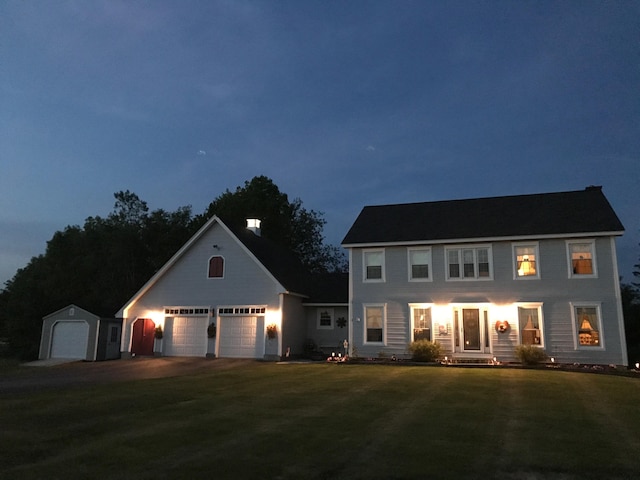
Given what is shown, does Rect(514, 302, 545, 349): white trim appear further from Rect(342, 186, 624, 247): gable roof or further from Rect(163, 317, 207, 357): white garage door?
Rect(163, 317, 207, 357): white garage door

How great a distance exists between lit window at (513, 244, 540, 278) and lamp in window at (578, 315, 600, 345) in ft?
7.86

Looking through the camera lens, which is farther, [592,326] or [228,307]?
[228,307]

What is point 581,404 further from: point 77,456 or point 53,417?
point 53,417

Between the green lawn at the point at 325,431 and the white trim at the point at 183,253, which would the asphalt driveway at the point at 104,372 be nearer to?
the green lawn at the point at 325,431

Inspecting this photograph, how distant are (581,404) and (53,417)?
34.1 feet

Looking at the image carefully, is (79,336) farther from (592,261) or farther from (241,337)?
(592,261)

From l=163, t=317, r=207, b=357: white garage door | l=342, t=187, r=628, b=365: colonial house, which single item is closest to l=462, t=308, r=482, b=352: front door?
l=342, t=187, r=628, b=365: colonial house

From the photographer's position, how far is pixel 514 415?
28.3ft

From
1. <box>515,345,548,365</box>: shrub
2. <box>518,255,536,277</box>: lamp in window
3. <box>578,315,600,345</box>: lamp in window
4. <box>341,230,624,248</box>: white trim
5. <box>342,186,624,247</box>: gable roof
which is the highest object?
<box>342,186,624,247</box>: gable roof

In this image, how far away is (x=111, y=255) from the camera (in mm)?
36000

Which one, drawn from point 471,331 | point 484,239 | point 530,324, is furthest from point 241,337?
point 530,324

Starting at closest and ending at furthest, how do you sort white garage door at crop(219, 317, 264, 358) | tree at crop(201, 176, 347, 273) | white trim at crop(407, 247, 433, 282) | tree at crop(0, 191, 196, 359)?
white trim at crop(407, 247, 433, 282) → white garage door at crop(219, 317, 264, 358) → tree at crop(0, 191, 196, 359) → tree at crop(201, 176, 347, 273)

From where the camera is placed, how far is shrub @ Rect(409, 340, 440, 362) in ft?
61.0

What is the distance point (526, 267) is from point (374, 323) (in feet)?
22.1
